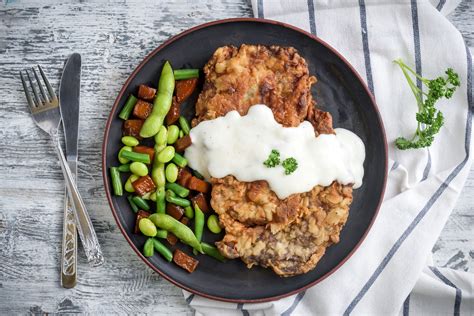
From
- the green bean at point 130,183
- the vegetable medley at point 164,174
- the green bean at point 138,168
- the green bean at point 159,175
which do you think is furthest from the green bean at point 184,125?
the green bean at point 130,183

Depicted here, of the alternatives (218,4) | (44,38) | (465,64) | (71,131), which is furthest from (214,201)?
(465,64)

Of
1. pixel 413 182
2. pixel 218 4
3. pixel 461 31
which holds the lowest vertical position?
pixel 413 182

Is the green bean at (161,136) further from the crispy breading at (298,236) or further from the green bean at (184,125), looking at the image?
the crispy breading at (298,236)

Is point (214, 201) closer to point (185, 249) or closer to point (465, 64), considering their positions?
point (185, 249)

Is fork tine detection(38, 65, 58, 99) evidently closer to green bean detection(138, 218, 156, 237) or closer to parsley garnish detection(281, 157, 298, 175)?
green bean detection(138, 218, 156, 237)

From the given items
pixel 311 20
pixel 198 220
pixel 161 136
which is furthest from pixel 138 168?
pixel 311 20

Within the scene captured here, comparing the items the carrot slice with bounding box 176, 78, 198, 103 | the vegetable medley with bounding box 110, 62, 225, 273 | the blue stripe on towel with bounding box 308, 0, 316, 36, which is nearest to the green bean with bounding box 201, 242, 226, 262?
the vegetable medley with bounding box 110, 62, 225, 273
